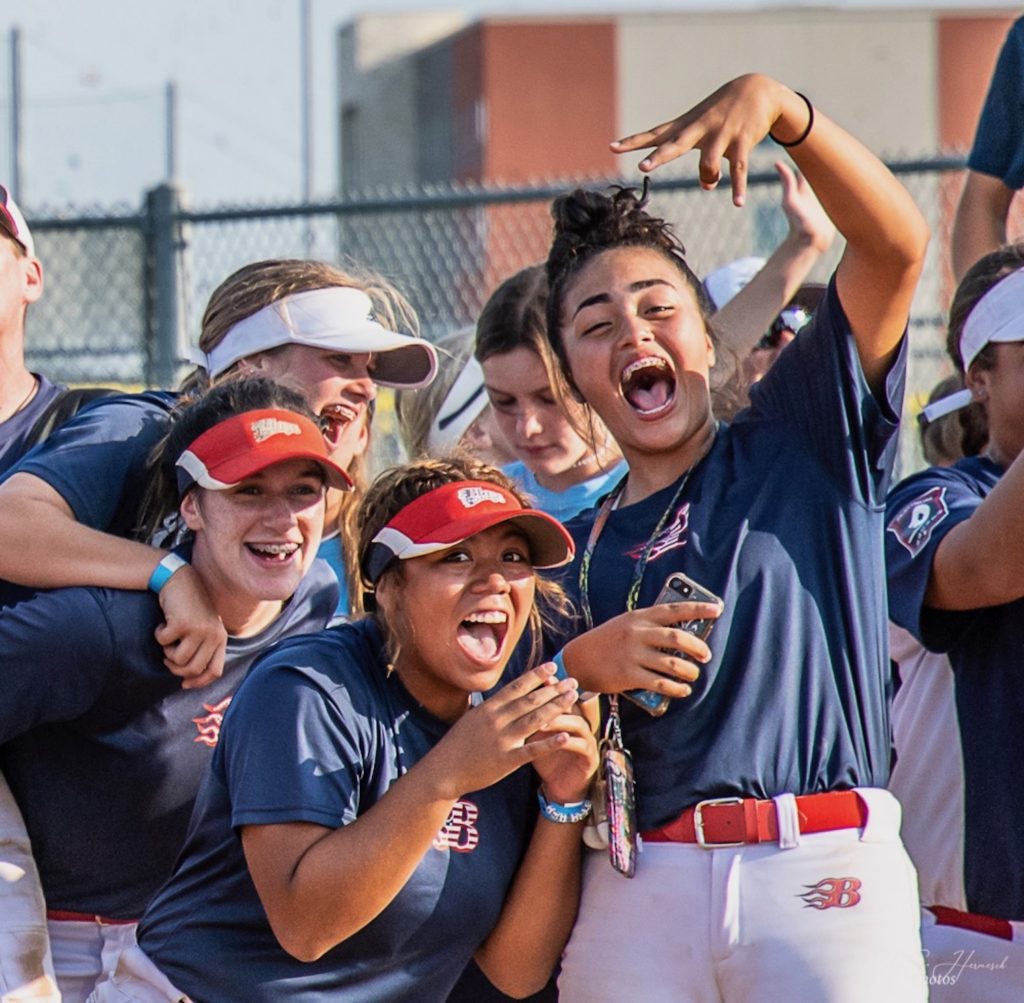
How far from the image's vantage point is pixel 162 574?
3.20m

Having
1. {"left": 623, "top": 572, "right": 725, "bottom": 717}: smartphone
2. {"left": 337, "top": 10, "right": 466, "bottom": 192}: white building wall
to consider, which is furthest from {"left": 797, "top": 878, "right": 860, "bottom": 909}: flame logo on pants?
{"left": 337, "top": 10, "right": 466, "bottom": 192}: white building wall

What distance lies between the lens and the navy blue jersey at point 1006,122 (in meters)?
4.61

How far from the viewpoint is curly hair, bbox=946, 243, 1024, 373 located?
11.3 ft

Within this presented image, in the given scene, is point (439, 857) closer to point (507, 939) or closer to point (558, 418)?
point (507, 939)

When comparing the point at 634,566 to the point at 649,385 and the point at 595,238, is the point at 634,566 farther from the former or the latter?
the point at 595,238

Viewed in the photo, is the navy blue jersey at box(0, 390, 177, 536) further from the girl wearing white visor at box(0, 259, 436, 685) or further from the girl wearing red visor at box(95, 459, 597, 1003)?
the girl wearing red visor at box(95, 459, 597, 1003)

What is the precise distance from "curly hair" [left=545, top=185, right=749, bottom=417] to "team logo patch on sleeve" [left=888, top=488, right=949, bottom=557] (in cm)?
50

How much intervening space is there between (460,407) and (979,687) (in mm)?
1992

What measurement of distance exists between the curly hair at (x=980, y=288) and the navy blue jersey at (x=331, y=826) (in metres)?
1.31

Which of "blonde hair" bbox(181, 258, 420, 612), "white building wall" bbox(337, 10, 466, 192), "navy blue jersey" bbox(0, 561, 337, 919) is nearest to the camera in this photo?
"navy blue jersey" bbox(0, 561, 337, 919)

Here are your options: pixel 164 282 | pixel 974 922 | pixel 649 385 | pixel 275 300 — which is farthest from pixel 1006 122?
pixel 164 282

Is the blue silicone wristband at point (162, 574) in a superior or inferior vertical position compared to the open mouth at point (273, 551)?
inferior

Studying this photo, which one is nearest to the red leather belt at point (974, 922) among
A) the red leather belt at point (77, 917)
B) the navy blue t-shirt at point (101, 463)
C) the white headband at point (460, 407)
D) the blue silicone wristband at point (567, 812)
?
the blue silicone wristband at point (567, 812)

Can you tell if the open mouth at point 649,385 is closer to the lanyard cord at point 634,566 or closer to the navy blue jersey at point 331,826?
the lanyard cord at point 634,566
